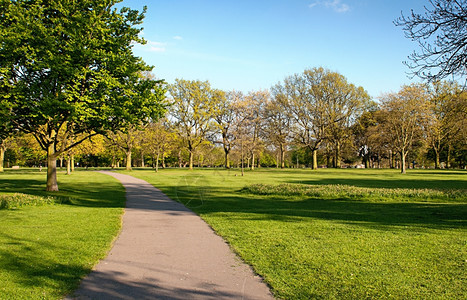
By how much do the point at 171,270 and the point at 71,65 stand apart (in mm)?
14489

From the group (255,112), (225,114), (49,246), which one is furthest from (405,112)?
(49,246)

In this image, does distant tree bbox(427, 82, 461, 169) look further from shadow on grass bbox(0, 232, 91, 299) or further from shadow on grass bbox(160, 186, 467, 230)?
shadow on grass bbox(0, 232, 91, 299)

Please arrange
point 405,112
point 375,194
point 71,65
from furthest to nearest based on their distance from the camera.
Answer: point 405,112, point 375,194, point 71,65

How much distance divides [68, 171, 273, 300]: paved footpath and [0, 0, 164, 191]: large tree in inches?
393

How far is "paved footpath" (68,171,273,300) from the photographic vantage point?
4680 millimetres

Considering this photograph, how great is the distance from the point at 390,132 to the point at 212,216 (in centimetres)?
4513

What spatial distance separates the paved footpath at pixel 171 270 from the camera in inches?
184

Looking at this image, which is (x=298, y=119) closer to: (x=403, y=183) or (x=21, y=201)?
(x=403, y=183)

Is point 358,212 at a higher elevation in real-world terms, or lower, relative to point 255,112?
lower

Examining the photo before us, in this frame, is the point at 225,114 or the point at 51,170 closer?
the point at 51,170

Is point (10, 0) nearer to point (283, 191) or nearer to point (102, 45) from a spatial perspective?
point (102, 45)

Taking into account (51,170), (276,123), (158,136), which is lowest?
(51,170)

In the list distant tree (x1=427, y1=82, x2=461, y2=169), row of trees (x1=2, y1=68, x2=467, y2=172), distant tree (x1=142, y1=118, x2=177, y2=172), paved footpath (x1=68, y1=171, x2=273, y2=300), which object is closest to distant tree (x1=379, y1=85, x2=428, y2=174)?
row of trees (x1=2, y1=68, x2=467, y2=172)

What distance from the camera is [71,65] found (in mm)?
16516
